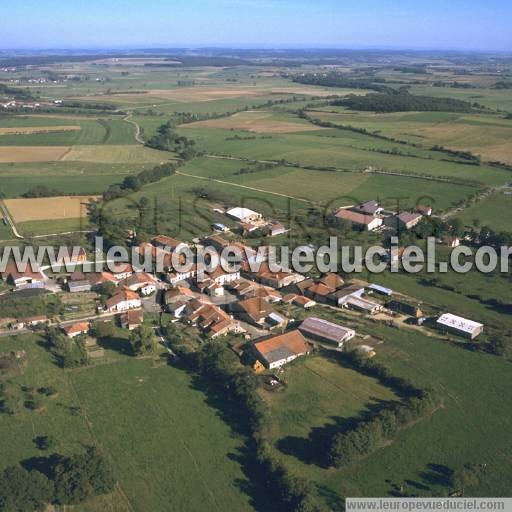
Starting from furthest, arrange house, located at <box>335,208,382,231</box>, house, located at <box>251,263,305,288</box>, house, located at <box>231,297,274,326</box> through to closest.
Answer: house, located at <box>335,208,382,231</box>, house, located at <box>251,263,305,288</box>, house, located at <box>231,297,274,326</box>

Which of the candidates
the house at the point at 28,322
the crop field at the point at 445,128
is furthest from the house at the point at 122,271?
the crop field at the point at 445,128

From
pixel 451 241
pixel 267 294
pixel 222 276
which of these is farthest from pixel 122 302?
pixel 451 241

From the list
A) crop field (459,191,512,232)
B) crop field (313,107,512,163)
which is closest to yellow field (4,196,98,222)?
crop field (459,191,512,232)

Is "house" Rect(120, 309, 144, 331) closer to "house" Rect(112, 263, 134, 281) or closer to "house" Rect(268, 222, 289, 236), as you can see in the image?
"house" Rect(112, 263, 134, 281)

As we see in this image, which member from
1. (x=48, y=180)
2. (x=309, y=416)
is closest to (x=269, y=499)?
(x=309, y=416)

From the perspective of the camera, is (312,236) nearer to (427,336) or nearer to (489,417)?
(427,336)

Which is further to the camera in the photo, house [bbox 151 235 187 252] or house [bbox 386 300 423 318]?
house [bbox 151 235 187 252]

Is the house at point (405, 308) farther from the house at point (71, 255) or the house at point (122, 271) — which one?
the house at point (71, 255)
